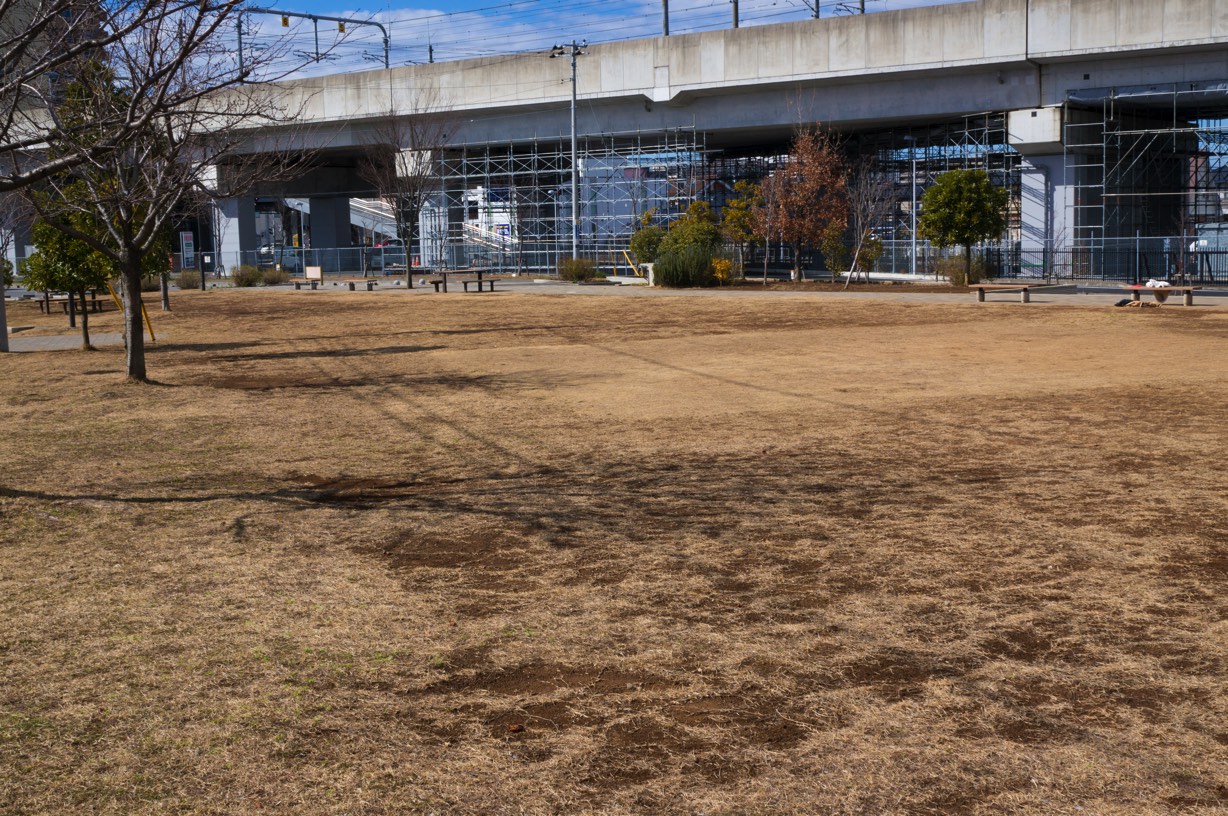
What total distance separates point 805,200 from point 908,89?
6297mm

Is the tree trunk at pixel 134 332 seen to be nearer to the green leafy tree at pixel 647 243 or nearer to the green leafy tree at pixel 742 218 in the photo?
the green leafy tree at pixel 742 218

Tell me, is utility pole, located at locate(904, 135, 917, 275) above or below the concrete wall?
below

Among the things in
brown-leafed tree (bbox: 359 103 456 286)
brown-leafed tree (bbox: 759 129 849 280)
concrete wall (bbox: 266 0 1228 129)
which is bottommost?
brown-leafed tree (bbox: 759 129 849 280)

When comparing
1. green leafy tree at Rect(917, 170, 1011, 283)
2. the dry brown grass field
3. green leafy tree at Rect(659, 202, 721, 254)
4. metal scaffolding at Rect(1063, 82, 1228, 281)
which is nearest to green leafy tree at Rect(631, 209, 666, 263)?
green leafy tree at Rect(659, 202, 721, 254)

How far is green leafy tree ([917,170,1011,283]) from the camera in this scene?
1534 inches

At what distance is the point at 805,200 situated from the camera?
1736 inches

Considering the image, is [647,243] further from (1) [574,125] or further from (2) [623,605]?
(2) [623,605]

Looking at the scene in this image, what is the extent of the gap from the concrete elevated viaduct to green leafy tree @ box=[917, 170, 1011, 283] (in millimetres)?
4619

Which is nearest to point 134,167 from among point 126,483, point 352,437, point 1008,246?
point 352,437

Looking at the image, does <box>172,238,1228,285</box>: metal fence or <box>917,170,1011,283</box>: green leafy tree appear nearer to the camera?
<box>917,170,1011,283</box>: green leafy tree

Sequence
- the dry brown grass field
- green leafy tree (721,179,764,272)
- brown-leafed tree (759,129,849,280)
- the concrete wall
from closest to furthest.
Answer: the dry brown grass field, the concrete wall, brown-leafed tree (759,129,849,280), green leafy tree (721,179,764,272)

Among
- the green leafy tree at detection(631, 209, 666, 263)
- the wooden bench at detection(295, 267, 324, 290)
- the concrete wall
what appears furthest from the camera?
the wooden bench at detection(295, 267, 324, 290)

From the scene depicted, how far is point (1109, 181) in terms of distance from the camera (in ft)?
142

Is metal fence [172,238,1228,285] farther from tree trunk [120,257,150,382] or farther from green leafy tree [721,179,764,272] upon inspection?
tree trunk [120,257,150,382]
